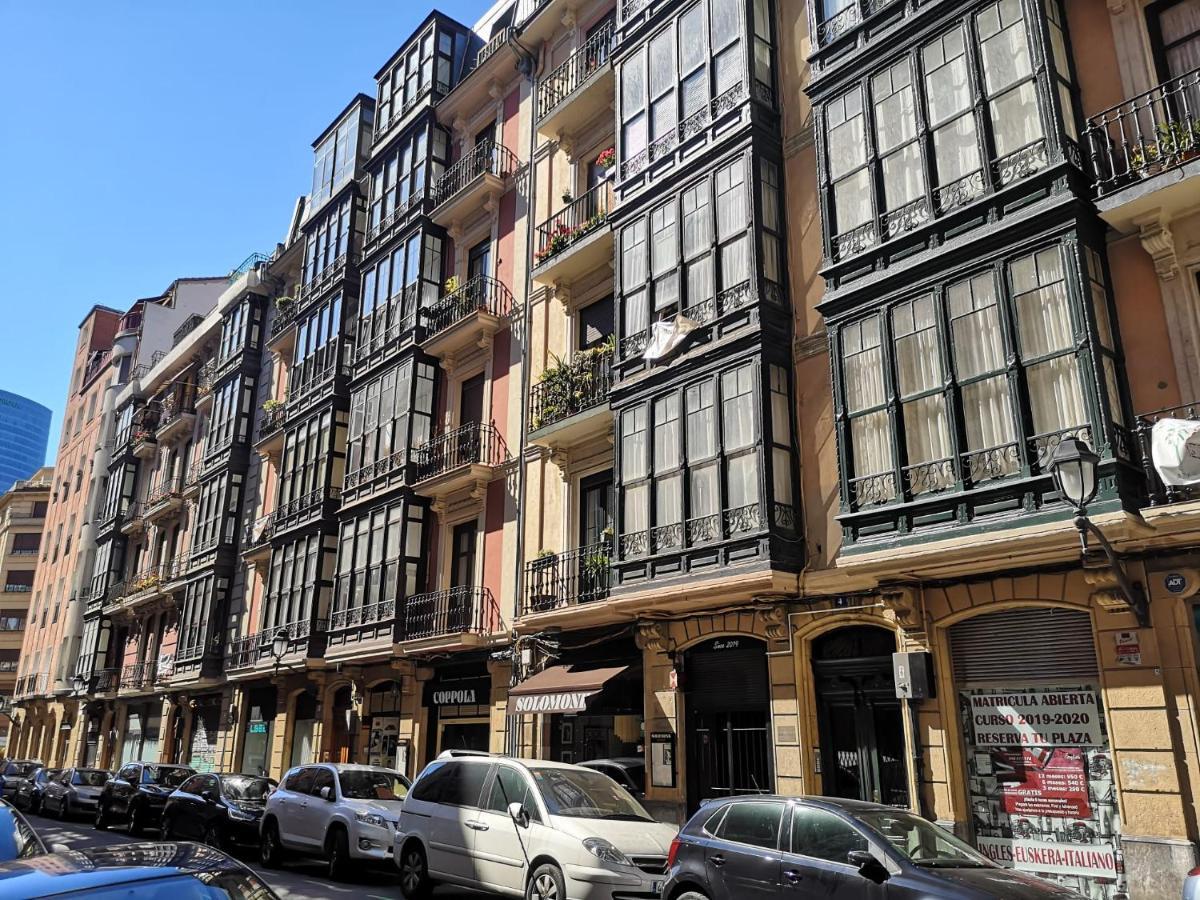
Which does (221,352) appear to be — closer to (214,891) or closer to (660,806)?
(660,806)

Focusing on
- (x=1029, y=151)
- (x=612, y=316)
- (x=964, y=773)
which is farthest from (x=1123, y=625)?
(x=612, y=316)

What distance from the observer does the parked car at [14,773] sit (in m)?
29.4

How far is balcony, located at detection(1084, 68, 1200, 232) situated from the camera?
1091 centimetres

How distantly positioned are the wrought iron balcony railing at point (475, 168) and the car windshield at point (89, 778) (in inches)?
738

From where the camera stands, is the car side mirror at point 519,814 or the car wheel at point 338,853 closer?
the car side mirror at point 519,814

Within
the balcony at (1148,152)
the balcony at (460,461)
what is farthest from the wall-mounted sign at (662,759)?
the balcony at (1148,152)

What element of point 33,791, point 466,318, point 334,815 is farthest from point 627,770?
point 33,791

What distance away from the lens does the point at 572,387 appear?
64.8 feet

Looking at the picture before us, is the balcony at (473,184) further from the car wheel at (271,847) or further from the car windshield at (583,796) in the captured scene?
the car windshield at (583,796)

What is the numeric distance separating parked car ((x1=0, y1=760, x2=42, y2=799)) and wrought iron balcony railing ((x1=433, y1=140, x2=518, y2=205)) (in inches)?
902

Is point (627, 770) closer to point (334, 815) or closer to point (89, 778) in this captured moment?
point (334, 815)

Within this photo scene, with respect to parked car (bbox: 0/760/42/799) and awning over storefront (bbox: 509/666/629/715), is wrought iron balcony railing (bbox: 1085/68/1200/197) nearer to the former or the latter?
awning over storefront (bbox: 509/666/629/715)

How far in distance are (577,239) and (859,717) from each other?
11716mm

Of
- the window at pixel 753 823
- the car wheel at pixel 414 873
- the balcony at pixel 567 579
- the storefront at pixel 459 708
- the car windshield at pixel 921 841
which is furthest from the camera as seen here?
the storefront at pixel 459 708
